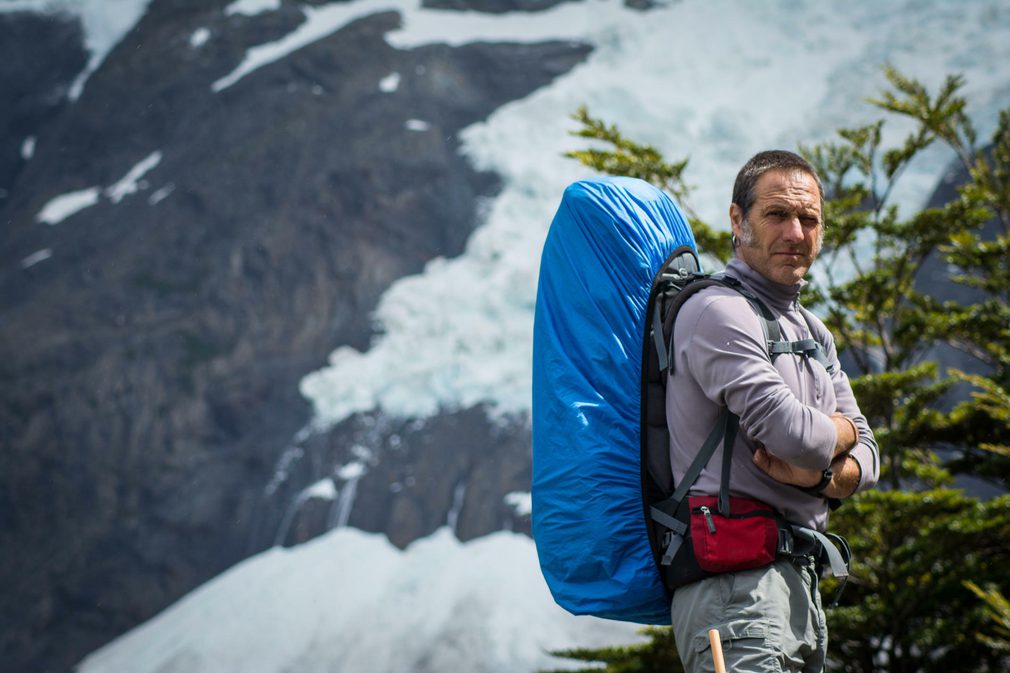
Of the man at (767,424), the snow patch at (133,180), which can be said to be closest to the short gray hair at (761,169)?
the man at (767,424)

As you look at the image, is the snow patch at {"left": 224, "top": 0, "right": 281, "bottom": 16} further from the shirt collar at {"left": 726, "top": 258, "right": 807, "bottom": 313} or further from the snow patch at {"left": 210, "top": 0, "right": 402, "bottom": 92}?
the shirt collar at {"left": 726, "top": 258, "right": 807, "bottom": 313}

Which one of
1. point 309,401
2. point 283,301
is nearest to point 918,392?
point 309,401

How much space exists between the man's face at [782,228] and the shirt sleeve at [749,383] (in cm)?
17

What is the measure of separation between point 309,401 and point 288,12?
20.2 m

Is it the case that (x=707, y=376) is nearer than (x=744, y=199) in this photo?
Yes

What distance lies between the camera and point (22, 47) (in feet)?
141

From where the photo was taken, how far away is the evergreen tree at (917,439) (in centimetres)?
595

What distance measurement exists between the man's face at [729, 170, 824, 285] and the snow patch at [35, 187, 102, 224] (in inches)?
1633

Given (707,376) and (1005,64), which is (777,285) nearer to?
(707,376)

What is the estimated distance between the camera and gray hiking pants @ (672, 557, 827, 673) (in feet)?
5.36

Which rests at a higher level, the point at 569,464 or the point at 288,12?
the point at 569,464

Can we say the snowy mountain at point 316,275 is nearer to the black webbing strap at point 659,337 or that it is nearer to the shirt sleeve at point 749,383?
the black webbing strap at point 659,337

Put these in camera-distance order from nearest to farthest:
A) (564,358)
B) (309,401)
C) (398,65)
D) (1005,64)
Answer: (564,358) < (1005,64) < (309,401) < (398,65)

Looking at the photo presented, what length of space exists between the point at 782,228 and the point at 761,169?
14 centimetres
